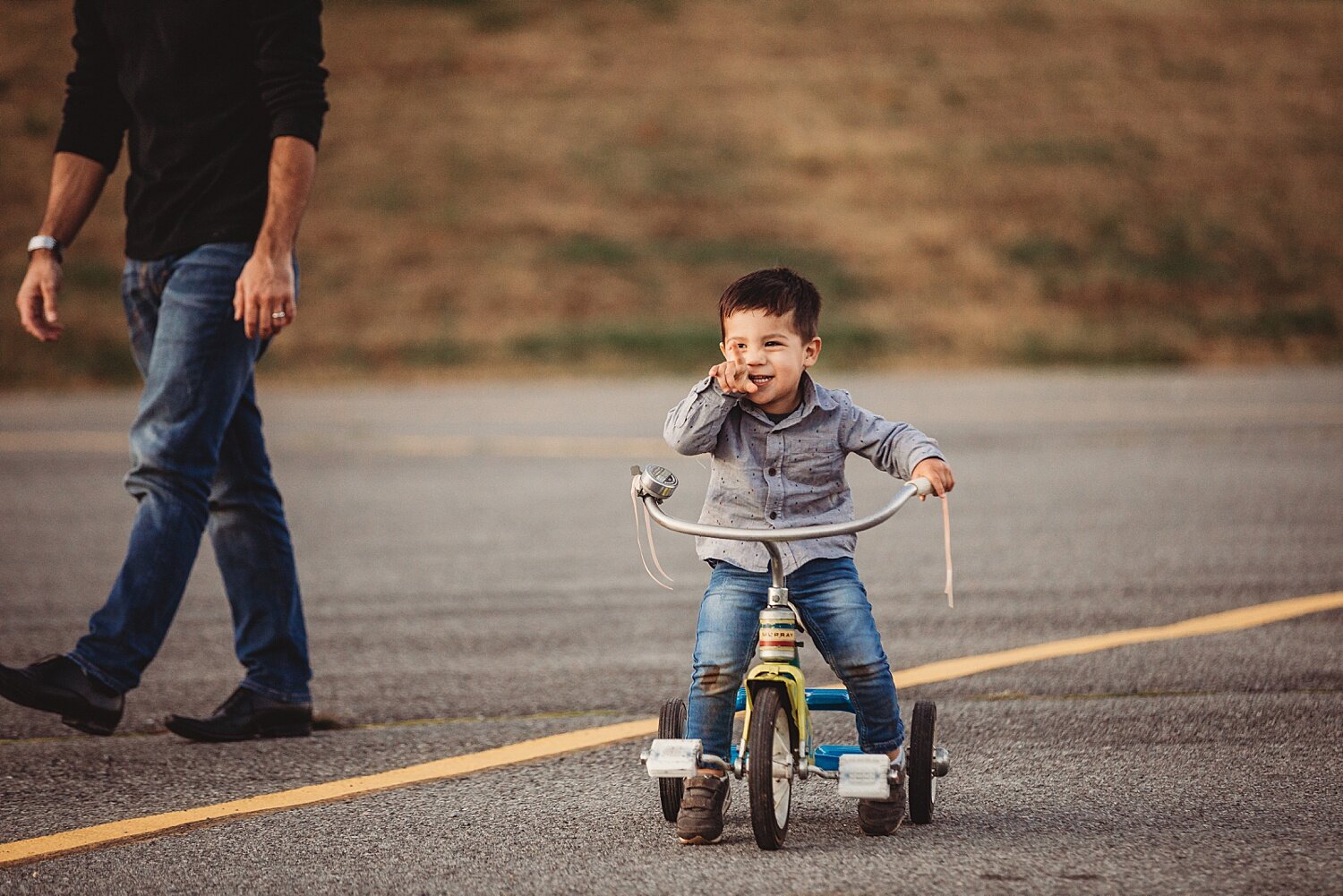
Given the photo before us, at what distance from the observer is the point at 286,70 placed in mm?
5098

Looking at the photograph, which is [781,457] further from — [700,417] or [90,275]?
[90,275]

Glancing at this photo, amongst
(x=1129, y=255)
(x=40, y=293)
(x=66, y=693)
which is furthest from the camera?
(x=1129, y=255)

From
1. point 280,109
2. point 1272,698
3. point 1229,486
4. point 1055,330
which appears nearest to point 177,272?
point 280,109

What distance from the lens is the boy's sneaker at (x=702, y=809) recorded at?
12.8 ft

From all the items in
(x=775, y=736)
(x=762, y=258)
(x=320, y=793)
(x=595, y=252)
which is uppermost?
(x=595, y=252)

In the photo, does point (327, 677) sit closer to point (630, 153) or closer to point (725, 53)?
point (630, 153)

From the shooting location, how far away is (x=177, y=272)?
5.11 metres

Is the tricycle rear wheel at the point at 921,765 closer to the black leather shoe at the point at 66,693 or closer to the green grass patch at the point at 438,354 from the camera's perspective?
the black leather shoe at the point at 66,693

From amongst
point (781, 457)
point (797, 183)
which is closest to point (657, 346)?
point (797, 183)

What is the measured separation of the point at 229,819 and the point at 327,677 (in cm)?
194

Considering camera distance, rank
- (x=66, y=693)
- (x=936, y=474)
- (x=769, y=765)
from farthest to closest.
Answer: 1. (x=66, y=693)
2. (x=936, y=474)
3. (x=769, y=765)

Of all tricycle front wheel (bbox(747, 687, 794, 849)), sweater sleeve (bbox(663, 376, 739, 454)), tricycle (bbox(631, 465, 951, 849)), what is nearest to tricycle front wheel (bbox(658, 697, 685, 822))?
tricycle (bbox(631, 465, 951, 849))

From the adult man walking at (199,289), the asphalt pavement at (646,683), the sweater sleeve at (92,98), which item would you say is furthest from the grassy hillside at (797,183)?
the adult man walking at (199,289)

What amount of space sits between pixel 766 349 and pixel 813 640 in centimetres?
65
